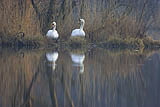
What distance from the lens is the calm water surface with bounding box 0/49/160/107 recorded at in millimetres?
6410

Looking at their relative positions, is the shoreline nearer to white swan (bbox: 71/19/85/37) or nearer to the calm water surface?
white swan (bbox: 71/19/85/37)

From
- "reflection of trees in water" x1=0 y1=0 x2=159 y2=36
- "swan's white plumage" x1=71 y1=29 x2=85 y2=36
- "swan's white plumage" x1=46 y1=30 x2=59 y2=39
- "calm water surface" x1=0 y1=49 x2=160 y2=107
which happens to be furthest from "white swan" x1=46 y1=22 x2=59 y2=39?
"calm water surface" x1=0 y1=49 x2=160 y2=107

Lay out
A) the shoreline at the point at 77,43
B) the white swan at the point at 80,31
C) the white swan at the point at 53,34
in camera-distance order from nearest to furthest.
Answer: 1. the shoreline at the point at 77,43
2. the white swan at the point at 53,34
3. the white swan at the point at 80,31

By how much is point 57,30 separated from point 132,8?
371 cm

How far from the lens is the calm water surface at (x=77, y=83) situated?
6410mm

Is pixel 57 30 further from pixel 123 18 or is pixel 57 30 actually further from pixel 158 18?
pixel 158 18

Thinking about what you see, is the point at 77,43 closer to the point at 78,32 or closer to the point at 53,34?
the point at 78,32

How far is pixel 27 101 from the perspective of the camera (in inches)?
246

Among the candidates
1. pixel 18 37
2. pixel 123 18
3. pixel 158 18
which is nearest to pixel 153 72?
pixel 18 37

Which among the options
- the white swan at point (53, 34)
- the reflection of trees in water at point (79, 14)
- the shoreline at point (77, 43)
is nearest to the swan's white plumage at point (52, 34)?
the white swan at point (53, 34)

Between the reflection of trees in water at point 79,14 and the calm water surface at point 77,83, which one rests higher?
the reflection of trees in water at point 79,14

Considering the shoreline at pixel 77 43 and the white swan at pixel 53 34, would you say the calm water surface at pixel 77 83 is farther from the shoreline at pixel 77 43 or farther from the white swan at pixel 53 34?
the white swan at pixel 53 34

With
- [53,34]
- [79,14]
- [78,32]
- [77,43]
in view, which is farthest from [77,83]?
[79,14]

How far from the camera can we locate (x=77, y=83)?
8031mm
